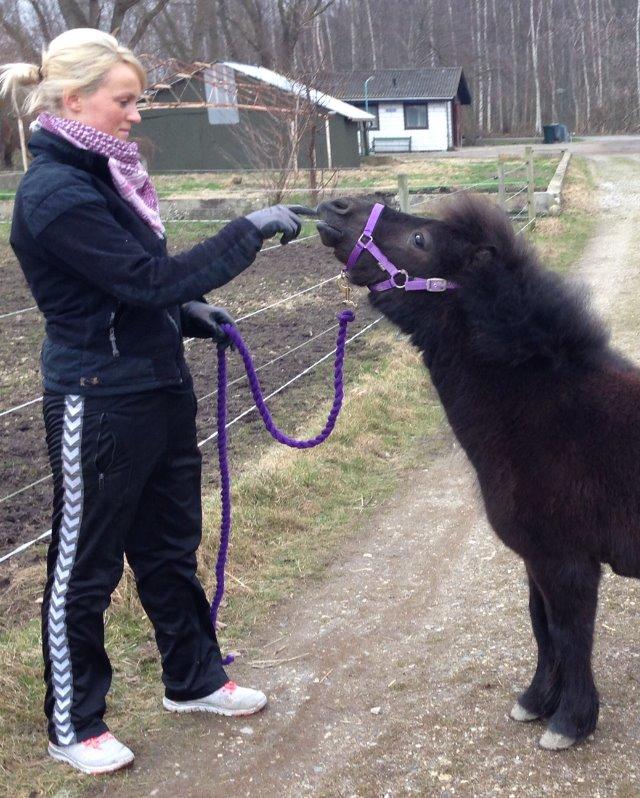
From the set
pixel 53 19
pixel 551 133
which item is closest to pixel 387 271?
pixel 53 19

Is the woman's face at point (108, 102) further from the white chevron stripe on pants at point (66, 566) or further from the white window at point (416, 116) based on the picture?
the white window at point (416, 116)

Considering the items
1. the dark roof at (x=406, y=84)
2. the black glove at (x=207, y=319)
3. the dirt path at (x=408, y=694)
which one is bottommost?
the dirt path at (x=408, y=694)

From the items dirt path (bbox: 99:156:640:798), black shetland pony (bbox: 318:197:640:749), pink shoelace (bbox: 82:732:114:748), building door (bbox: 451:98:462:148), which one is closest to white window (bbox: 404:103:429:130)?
building door (bbox: 451:98:462:148)

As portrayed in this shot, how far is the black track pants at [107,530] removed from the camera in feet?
8.61

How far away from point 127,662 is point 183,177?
85.5ft

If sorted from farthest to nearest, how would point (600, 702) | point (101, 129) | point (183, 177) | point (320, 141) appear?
1. point (320, 141)
2. point (183, 177)
3. point (600, 702)
4. point (101, 129)

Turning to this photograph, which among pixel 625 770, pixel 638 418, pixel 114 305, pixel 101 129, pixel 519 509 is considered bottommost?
pixel 625 770

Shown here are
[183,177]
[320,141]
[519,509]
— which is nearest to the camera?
[519,509]

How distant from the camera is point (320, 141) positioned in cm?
3080

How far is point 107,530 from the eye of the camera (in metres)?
2.70

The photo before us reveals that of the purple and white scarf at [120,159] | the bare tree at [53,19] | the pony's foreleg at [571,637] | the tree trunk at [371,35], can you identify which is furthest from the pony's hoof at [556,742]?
the tree trunk at [371,35]

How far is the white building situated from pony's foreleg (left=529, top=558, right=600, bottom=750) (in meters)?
42.8

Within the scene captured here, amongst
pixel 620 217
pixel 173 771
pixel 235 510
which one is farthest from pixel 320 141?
pixel 173 771

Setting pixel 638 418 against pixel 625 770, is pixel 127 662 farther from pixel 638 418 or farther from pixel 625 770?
pixel 638 418
